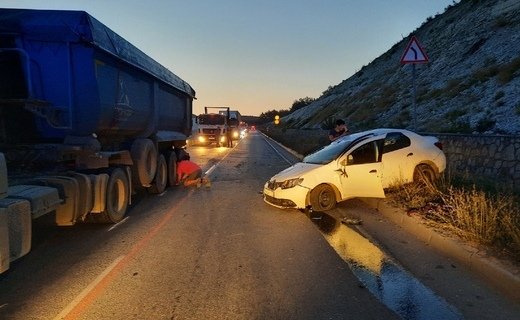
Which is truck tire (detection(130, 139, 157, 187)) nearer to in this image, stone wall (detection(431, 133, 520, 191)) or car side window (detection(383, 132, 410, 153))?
car side window (detection(383, 132, 410, 153))

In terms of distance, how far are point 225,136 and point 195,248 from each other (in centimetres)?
3590

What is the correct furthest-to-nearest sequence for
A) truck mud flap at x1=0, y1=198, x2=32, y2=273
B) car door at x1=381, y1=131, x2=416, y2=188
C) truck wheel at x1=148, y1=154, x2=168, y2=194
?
truck wheel at x1=148, y1=154, x2=168, y2=194, car door at x1=381, y1=131, x2=416, y2=188, truck mud flap at x1=0, y1=198, x2=32, y2=273

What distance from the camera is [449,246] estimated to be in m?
6.69

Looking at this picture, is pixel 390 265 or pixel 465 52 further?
pixel 465 52

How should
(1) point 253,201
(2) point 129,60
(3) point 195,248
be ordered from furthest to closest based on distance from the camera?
(1) point 253,201
(2) point 129,60
(3) point 195,248

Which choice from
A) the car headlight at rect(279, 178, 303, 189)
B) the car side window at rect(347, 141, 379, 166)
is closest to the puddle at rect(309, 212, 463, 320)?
the car headlight at rect(279, 178, 303, 189)

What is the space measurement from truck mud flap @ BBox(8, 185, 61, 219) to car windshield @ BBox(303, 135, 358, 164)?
5.49 m

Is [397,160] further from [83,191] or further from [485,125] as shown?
[485,125]

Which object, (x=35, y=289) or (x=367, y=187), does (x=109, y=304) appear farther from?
(x=367, y=187)

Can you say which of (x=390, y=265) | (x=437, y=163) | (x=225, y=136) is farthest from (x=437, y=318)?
(x=225, y=136)

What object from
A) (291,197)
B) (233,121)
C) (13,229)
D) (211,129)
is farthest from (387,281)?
(233,121)

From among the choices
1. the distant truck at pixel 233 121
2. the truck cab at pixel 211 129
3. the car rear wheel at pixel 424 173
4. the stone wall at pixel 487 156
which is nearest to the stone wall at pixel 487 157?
the stone wall at pixel 487 156

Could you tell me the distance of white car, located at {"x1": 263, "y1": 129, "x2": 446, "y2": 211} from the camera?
381 inches

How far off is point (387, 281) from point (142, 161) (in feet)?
22.1
